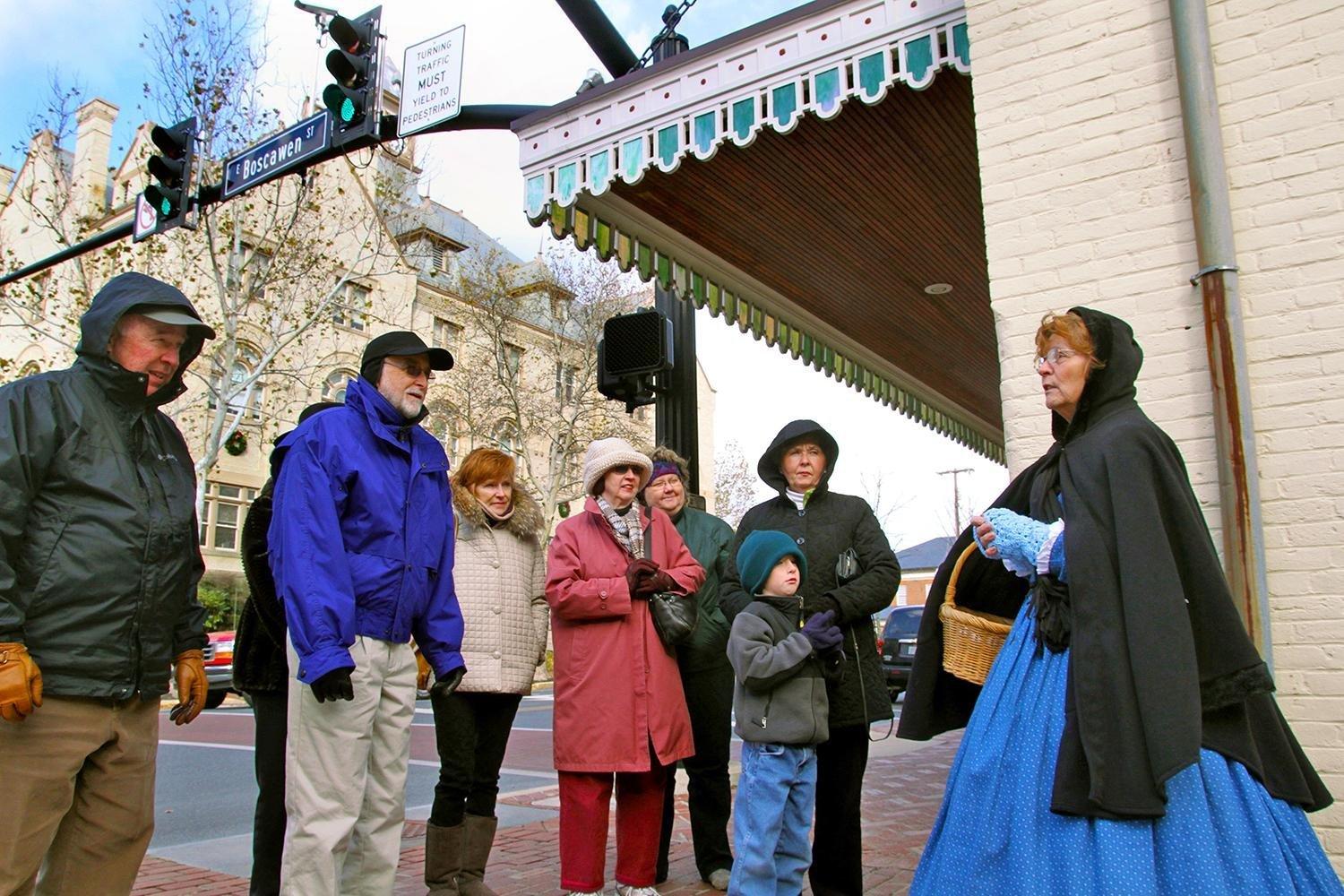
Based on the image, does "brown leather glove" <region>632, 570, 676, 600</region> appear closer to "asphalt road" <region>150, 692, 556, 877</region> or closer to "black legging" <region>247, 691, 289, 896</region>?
"black legging" <region>247, 691, 289, 896</region>

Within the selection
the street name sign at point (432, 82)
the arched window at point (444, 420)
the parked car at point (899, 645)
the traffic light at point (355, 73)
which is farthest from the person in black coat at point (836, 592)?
the arched window at point (444, 420)

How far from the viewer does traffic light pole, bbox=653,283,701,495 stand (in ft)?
19.5

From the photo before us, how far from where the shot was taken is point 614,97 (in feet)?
15.9

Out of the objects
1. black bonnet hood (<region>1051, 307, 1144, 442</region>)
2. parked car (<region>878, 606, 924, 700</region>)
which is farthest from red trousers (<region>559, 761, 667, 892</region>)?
parked car (<region>878, 606, 924, 700</region>)

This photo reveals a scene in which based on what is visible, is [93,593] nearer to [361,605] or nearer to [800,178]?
[361,605]

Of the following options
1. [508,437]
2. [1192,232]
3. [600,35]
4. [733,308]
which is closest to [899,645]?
[733,308]

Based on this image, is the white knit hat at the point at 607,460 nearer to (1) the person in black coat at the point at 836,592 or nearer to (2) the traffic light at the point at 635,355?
(1) the person in black coat at the point at 836,592

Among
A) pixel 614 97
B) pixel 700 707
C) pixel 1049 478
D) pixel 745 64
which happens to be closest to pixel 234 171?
pixel 614 97

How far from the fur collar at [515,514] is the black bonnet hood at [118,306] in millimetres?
1455

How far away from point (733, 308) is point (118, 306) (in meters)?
4.69

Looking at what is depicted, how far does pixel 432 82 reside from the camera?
22.7 ft

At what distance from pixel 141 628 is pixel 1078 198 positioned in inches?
138

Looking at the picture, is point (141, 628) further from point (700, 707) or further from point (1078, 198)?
point (1078, 198)

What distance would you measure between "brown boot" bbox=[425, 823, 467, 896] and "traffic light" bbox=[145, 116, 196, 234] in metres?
7.46
